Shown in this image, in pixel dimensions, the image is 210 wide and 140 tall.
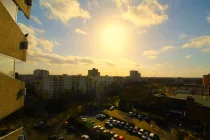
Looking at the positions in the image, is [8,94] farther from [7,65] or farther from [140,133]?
[140,133]

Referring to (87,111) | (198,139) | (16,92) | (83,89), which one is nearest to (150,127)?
(198,139)

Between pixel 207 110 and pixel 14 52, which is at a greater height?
pixel 14 52

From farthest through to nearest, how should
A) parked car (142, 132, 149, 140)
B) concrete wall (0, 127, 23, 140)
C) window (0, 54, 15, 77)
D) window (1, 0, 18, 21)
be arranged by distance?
parked car (142, 132, 149, 140)
concrete wall (0, 127, 23, 140)
window (1, 0, 18, 21)
window (0, 54, 15, 77)

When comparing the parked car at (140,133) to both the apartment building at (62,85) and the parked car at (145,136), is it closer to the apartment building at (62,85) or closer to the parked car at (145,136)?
the parked car at (145,136)

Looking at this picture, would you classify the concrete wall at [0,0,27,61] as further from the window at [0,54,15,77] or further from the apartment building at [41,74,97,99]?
the apartment building at [41,74,97,99]

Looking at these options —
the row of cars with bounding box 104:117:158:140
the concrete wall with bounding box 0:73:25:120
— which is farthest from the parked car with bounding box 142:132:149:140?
the concrete wall with bounding box 0:73:25:120

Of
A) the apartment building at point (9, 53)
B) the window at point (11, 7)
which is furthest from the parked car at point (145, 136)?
the window at point (11, 7)

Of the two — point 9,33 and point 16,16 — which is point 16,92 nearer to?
point 9,33

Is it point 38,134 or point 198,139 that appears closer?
point 198,139
